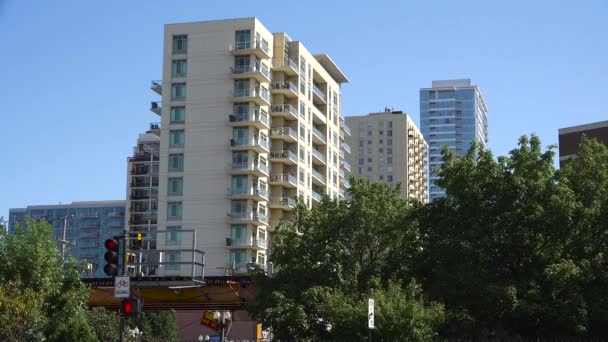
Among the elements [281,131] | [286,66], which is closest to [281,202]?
[281,131]

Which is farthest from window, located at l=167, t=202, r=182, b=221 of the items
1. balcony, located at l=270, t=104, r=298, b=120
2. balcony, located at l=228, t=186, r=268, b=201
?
balcony, located at l=270, t=104, r=298, b=120

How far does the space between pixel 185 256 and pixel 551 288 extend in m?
70.8

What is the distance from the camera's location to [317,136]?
12638 cm

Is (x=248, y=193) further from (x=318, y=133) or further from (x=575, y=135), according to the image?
(x=575, y=135)

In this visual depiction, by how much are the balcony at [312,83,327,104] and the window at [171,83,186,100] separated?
20.8m

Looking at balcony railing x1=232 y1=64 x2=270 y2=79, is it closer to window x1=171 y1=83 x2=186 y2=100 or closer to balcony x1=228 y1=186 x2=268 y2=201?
window x1=171 y1=83 x2=186 y2=100

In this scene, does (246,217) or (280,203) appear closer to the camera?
(246,217)

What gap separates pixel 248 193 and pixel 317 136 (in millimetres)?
20459

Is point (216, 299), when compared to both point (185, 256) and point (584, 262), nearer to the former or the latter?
point (584, 262)

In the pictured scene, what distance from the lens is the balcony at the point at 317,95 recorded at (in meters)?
127

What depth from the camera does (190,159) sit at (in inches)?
4355

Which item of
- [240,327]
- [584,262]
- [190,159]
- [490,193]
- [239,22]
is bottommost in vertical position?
[240,327]

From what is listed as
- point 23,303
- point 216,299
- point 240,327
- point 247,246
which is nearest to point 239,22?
point 247,246

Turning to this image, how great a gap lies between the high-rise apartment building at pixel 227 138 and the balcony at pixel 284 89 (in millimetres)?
124
